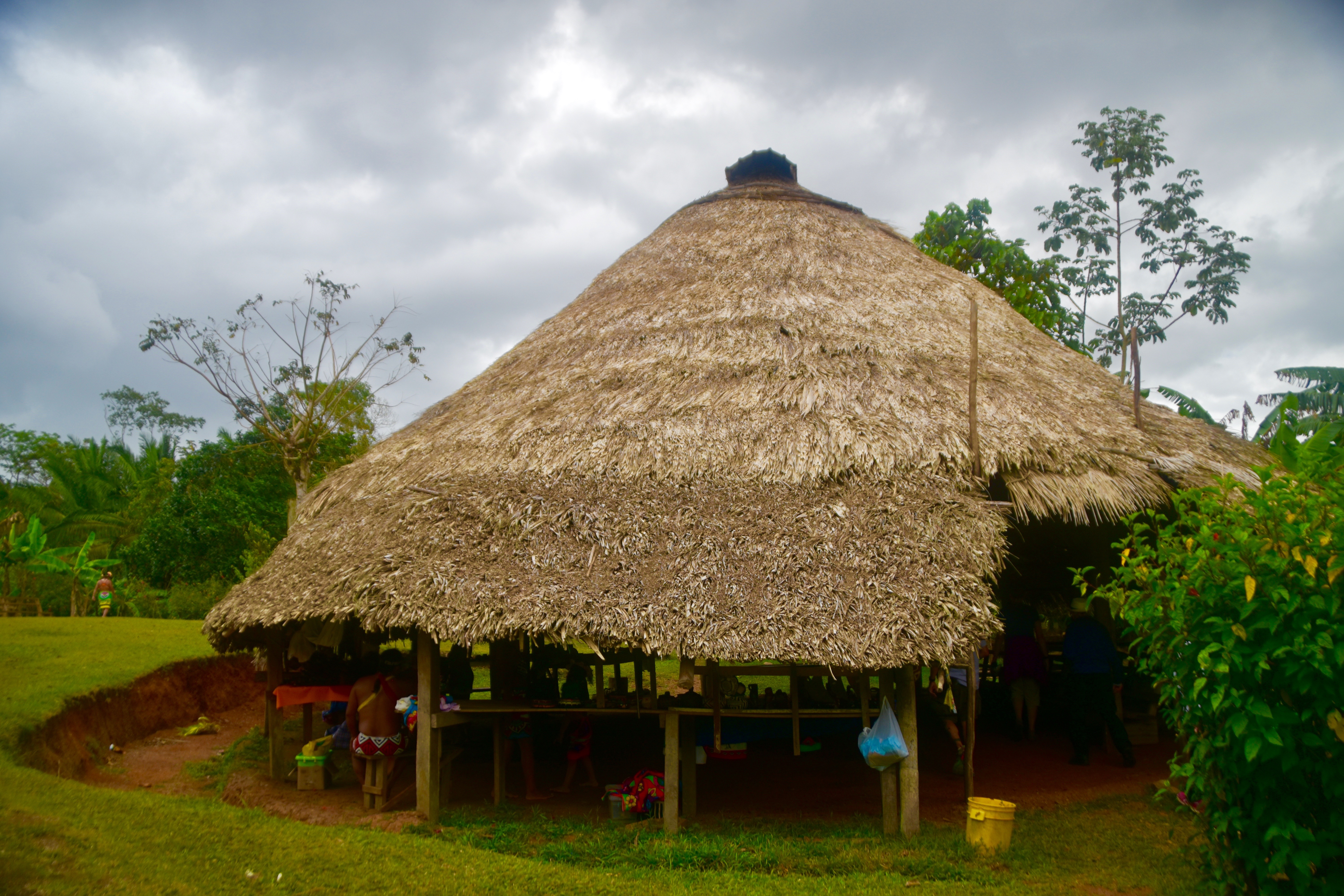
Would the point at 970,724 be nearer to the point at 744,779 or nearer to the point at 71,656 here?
the point at 744,779

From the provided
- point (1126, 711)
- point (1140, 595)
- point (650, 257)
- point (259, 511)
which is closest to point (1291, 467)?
point (1140, 595)

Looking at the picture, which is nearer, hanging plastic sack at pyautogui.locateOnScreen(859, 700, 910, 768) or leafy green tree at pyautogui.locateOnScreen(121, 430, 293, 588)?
hanging plastic sack at pyautogui.locateOnScreen(859, 700, 910, 768)

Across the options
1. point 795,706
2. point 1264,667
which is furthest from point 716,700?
point 1264,667

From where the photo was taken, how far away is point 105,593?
59.6 feet

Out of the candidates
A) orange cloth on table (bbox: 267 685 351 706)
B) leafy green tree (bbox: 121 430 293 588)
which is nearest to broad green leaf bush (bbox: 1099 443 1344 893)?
orange cloth on table (bbox: 267 685 351 706)

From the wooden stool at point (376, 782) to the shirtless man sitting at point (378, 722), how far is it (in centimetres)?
3

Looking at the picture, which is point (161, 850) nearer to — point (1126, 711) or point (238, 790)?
point (238, 790)

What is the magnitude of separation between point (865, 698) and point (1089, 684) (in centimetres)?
349

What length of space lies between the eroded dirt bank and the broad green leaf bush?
9.54 meters

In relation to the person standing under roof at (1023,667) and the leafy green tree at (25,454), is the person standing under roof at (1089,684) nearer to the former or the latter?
the person standing under roof at (1023,667)

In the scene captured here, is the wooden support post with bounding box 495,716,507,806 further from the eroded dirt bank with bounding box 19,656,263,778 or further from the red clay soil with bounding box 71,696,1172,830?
the eroded dirt bank with bounding box 19,656,263,778

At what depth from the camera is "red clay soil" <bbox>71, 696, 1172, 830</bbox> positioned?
24.1 ft

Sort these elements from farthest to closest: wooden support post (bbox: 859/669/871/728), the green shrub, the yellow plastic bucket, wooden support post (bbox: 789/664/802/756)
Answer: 1. the green shrub
2. wooden support post (bbox: 789/664/802/756)
3. wooden support post (bbox: 859/669/871/728)
4. the yellow plastic bucket

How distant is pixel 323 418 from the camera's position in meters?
21.5
